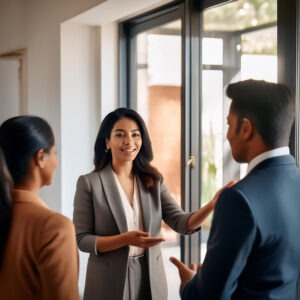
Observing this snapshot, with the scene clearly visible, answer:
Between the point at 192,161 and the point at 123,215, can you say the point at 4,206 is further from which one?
the point at 192,161

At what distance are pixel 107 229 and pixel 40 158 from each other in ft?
2.87

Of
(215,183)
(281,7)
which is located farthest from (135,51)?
(281,7)

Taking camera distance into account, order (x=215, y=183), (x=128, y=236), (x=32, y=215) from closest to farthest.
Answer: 1. (x=32, y=215)
2. (x=128, y=236)
3. (x=215, y=183)

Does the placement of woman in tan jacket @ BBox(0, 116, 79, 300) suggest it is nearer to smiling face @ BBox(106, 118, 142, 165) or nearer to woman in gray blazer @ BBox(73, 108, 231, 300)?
woman in gray blazer @ BBox(73, 108, 231, 300)

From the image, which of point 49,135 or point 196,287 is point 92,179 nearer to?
point 49,135

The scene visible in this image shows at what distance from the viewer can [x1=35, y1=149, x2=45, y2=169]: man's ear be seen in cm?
150

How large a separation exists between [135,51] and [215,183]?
1.42 m

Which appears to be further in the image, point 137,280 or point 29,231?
point 137,280

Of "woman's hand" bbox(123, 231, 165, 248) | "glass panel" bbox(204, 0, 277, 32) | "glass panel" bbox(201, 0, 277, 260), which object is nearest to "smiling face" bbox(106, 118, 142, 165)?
"woman's hand" bbox(123, 231, 165, 248)

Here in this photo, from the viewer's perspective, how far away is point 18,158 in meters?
1.48

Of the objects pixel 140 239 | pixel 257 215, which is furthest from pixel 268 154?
pixel 140 239

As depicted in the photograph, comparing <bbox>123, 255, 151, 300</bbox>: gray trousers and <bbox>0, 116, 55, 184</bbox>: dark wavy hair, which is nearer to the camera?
<bbox>0, 116, 55, 184</bbox>: dark wavy hair

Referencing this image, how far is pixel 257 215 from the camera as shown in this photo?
1.36 m

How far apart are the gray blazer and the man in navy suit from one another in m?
0.83
